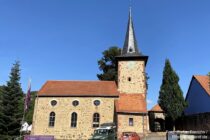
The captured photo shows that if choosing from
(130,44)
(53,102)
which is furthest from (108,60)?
(53,102)

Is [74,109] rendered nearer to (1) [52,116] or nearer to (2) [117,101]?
(1) [52,116]

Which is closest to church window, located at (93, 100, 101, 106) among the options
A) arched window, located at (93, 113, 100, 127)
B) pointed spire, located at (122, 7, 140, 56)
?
arched window, located at (93, 113, 100, 127)

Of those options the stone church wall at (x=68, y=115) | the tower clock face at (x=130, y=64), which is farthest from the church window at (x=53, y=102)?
the tower clock face at (x=130, y=64)

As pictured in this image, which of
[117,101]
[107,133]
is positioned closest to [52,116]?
[117,101]

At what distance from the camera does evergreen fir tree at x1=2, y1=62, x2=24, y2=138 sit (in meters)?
28.0

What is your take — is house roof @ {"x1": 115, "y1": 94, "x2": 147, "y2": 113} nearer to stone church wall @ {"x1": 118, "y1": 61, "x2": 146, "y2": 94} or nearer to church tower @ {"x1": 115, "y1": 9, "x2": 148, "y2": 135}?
church tower @ {"x1": 115, "y1": 9, "x2": 148, "y2": 135}

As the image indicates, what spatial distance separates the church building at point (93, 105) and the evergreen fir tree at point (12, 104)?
218 cm

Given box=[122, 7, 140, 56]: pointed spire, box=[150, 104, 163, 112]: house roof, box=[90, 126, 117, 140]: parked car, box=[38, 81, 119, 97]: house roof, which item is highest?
box=[122, 7, 140, 56]: pointed spire

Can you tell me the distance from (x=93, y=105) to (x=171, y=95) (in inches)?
418

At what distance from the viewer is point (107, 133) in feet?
71.7

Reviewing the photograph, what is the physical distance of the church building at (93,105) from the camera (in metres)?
→ 26.9

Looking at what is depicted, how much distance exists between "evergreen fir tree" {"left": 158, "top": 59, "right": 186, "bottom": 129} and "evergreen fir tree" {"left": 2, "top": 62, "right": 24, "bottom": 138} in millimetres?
A: 18870

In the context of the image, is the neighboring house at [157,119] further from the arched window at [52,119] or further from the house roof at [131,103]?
the arched window at [52,119]

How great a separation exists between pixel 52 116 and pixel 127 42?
49.3 ft
